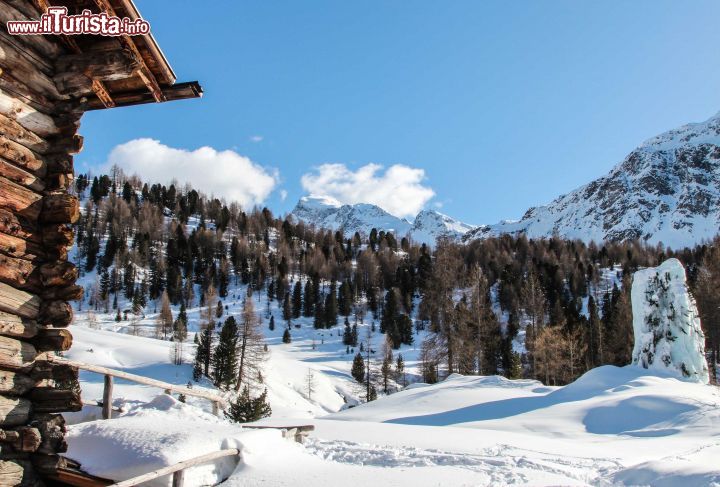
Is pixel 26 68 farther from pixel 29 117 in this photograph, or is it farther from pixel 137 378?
pixel 137 378

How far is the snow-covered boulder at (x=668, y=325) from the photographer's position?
30250 mm

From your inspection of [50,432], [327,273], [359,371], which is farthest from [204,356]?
[327,273]

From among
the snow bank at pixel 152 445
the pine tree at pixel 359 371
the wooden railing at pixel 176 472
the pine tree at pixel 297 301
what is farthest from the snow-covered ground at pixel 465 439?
the pine tree at pixel 297 301

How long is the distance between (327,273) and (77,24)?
114 m

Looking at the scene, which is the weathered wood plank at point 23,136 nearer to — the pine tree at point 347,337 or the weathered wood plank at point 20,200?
the weathered wood plank at point 20,200

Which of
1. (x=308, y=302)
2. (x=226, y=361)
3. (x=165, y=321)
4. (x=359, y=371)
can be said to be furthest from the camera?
(x=308, y=302)

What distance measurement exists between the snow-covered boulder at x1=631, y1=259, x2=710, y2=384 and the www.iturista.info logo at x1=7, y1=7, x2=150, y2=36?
109 feet

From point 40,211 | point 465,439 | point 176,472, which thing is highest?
point 40,211

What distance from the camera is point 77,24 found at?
6023 millimetres

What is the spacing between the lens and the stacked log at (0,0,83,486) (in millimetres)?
5410

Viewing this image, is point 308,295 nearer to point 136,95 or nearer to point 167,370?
point 167,370

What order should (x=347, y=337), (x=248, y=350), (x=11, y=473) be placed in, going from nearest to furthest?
(x=11, y=473) → (x=248, y=350) → (x=347, y=337)

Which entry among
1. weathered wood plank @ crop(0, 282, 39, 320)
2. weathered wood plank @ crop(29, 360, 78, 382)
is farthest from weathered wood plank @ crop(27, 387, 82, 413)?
weathered wood plank @ crop(0, 282, 39, 320)

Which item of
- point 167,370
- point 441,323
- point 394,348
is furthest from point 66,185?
point 394,348
